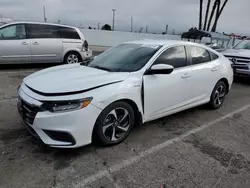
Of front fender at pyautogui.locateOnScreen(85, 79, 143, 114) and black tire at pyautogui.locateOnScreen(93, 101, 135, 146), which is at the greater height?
front fender at pyautogui.locateOnScreen(85, 79, 143, 114)

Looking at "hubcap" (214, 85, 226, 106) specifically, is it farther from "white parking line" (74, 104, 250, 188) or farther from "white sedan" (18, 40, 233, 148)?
"white parking line" (74, 104, 250, 188)

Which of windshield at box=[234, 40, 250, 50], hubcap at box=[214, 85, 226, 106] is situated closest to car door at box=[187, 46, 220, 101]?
hubcap at box=[214, 85, 226, 106]

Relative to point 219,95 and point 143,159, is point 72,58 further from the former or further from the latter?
point 143,159

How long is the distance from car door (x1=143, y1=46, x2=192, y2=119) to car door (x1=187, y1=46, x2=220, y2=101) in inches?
7.8

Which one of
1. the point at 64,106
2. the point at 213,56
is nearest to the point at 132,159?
the point at 64,106

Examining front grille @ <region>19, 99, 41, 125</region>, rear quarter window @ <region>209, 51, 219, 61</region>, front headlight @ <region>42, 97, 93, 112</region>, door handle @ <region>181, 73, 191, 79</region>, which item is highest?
rear quarter window @ <region>209, 51, 219, 61</region>

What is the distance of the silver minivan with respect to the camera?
7.71 m

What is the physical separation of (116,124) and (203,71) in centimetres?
222

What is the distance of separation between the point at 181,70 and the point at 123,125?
1.51 meters

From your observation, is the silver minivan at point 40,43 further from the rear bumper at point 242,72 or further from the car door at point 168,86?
the rear bumper at point 242,72

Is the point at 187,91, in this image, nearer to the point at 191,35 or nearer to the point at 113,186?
the point at 113,186

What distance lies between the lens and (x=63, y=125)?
262cm

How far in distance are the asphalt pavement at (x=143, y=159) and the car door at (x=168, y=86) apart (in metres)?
0.43

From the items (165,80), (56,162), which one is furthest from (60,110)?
(165,80)
